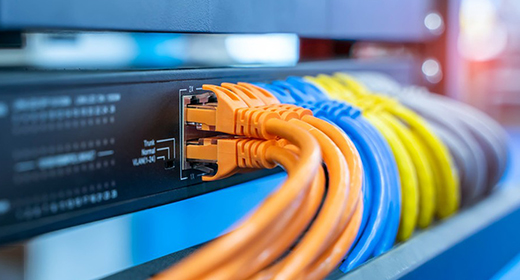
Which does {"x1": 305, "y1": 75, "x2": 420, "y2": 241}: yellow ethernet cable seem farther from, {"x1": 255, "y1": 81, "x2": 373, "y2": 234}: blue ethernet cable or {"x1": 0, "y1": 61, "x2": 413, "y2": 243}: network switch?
{"x1": 0, "y1": 61, "x2": 413, "y2": 243}: network switch

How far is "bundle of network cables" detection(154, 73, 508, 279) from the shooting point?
42 centimetres

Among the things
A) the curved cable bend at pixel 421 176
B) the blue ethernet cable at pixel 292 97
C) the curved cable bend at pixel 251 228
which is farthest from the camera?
the curved cable bend at pixel 421 176

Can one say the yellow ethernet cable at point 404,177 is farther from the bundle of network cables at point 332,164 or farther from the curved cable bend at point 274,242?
the curved cable bend at point 274,242

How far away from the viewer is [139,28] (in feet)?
1.96

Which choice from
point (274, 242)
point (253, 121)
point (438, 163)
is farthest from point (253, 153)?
point (438, 163)

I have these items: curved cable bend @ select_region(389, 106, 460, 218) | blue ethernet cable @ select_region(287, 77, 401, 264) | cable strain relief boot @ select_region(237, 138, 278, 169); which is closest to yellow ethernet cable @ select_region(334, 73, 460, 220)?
curved cable bend @ select_region(389, 106, 460, 218)

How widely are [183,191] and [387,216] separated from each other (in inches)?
10.0

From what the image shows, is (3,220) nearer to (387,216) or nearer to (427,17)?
(387,216)

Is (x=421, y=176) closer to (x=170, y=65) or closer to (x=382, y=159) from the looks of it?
(x=382, y=159)

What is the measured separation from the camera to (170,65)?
0.72 meters

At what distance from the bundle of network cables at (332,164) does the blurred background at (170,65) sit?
0.26ft

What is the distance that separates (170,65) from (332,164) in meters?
0.30

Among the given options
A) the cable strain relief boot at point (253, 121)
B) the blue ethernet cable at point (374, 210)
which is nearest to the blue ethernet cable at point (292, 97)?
the blue ethernet cable at point (374, 210)

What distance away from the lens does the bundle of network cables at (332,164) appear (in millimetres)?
423
